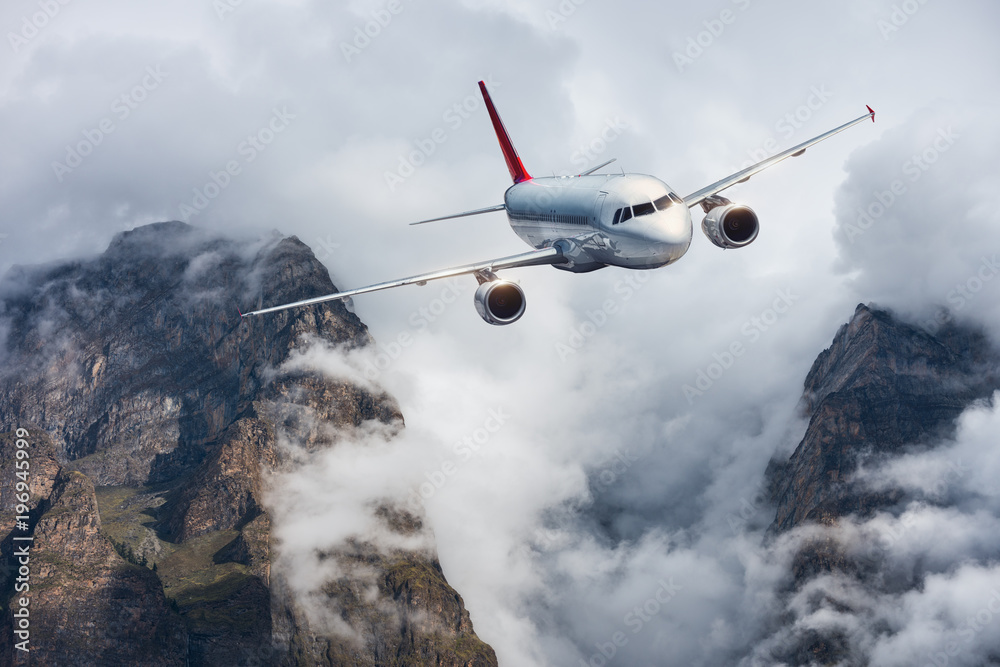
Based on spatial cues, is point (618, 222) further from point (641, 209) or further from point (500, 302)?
point (500, 302)

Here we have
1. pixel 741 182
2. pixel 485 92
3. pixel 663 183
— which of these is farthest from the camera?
pixel 485 92

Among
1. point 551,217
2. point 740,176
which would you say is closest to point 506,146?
point 551,217

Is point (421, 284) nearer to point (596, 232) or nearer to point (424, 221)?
point (596, 232)

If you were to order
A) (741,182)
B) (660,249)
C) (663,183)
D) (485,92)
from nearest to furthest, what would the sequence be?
1. (660,249)
2. (663,183)
3. (741,182)
4. (485,92)

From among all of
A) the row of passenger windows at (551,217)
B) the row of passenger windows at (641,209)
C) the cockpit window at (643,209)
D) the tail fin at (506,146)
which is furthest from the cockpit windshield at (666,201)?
the tail fin at (506,146)

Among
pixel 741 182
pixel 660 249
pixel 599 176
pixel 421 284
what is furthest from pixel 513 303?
pixel 741 182

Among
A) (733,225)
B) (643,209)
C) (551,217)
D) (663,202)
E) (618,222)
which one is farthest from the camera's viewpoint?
(551,217)

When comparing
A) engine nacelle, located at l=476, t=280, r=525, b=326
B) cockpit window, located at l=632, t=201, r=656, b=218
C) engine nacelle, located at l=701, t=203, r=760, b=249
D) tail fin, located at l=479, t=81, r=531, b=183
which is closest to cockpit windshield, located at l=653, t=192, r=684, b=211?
cockpit window, located at l=632, t=201, r=656, b=218

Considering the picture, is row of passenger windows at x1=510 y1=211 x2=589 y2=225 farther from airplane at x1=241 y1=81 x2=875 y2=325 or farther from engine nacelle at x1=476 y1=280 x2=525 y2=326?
engine nacelle at x1=476 y1=280 x2=525 y2=326
